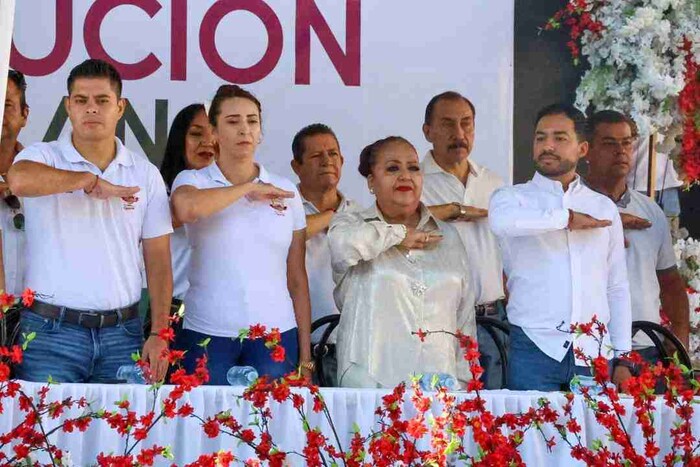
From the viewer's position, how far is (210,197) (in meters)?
4.11

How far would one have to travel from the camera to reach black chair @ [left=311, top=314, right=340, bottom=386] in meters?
4.51

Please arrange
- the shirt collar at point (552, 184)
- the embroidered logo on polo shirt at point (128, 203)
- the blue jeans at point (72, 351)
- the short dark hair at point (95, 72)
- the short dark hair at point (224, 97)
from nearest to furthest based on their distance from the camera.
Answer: the blue jeans at point (72, 351) → the embroidered logo on polo shirt at point (128, 203) → the short dark hair at point (95, 72) → the short dark hair at point (224, 97) → the shirt collar at point (552, 184)

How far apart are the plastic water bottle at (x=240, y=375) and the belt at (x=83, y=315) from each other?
38cm

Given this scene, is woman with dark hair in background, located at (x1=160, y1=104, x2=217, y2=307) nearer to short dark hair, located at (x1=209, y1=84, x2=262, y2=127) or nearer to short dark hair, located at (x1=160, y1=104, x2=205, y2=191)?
short dark hair, located at (x1=160, y1=104, x2=205, y2=191)

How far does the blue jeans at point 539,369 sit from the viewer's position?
4305mm

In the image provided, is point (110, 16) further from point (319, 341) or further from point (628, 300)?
point (628, 300)

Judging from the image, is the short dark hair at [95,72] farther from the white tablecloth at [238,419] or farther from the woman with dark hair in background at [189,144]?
the white tablecloth at [238,419]

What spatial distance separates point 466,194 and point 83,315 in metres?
1.75

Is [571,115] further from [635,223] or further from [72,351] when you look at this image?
[72,351]

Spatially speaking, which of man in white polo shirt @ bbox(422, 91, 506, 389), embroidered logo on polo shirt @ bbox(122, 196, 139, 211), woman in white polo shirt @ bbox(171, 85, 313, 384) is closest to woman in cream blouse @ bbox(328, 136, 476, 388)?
woman in white polo shirt @ bbox(171, 85, 313, 384)

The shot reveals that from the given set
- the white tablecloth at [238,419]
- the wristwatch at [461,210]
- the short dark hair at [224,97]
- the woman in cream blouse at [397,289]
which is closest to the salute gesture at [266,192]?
the woman in cream blouse at [397,289]

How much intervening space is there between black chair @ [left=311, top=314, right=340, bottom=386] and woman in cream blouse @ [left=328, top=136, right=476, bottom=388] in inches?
9.1

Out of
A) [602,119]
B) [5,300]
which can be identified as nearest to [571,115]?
[602,119]

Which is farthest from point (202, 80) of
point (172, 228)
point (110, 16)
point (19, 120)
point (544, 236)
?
point (544, 236)
